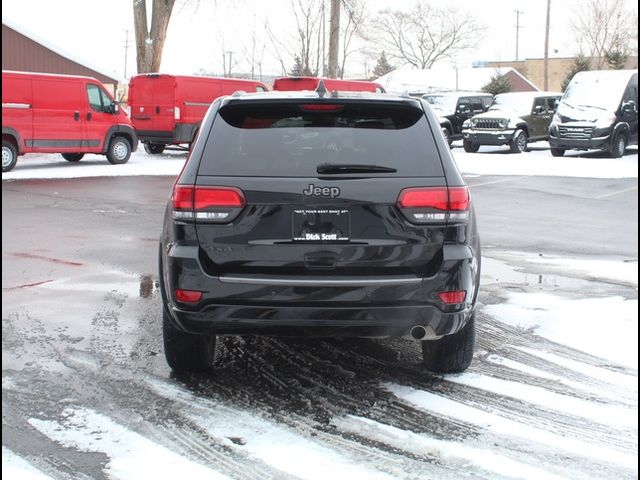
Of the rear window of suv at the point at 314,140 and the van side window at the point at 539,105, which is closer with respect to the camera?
the rear window of suv at the point at 314,140

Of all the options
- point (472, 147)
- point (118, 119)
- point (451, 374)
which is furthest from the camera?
point (472, 147)

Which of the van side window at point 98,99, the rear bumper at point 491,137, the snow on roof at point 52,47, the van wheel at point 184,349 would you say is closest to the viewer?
the van wheel at point 184,349

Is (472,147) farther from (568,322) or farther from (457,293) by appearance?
(457,293)

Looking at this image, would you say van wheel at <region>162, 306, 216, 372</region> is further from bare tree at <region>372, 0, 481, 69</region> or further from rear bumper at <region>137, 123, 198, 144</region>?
bare tree at <region>372, 0, 481, 69</region>

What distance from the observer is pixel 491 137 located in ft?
87.5

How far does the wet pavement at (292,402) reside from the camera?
3.79 metres

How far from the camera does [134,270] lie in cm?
822

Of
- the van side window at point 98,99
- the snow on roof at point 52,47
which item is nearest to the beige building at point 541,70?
the snow on roof at point 52,47

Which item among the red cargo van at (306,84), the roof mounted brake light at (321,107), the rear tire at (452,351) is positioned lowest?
the rear tire at (452,351)

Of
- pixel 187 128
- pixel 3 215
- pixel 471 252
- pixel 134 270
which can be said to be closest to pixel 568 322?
pixel 471 252

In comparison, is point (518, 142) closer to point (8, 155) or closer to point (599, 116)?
point (599, 116)

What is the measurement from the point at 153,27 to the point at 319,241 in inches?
1032

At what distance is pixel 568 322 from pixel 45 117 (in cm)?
1516

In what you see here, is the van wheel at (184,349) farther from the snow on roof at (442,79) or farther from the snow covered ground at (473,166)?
the snow on roof at (442,79)
